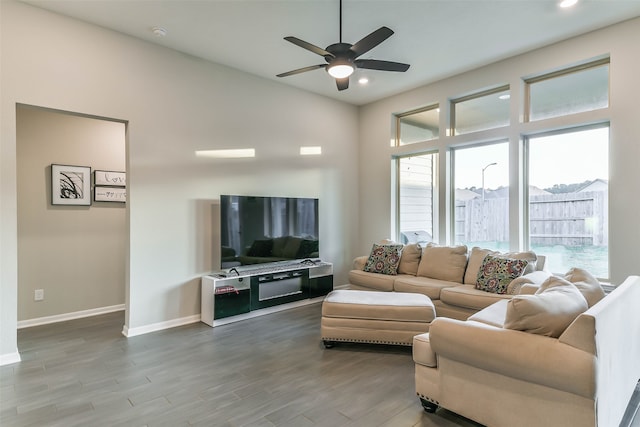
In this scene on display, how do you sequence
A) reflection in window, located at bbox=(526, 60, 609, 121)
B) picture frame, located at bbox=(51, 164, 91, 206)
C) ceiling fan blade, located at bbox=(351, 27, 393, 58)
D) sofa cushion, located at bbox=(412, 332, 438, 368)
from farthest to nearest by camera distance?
picture frame, located at bbox=(51, 164, 91, 206)
reflection in window, located at bbox=(526, 60, 609, 121)
ceiling fan blade, located at bbox=(351, 27, 393, 58)
sofa cushion, located at bbox=(412, 332, 438, 368)

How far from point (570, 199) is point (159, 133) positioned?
16.0ft

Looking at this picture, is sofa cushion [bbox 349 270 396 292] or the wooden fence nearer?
the wooden fence

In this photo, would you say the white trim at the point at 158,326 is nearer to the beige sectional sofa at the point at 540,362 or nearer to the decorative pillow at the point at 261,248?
the decorative pillow at the point at 261,248

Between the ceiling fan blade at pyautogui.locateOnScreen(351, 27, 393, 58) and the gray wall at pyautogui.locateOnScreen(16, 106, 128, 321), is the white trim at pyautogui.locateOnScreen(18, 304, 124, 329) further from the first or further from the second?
the ceiling fan blade at pyautogui.locateOnScreen(351, 27, 393, 58)

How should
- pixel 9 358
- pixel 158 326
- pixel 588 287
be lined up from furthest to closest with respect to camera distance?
pixel 158 326
pixel 9 358
pixel 588 287

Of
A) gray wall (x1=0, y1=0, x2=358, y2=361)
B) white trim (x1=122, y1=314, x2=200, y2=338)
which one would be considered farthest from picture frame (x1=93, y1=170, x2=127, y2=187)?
white trim (x1=122, y1=314, x2=200, y2=338)

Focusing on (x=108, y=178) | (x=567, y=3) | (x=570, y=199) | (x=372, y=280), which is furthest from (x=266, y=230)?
(x=567, y=3)

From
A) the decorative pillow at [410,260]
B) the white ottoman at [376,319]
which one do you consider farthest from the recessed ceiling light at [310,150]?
the white ottoman at [376,319]

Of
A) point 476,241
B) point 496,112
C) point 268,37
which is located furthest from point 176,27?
point 476,241

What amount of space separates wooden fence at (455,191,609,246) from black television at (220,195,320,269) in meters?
2.28

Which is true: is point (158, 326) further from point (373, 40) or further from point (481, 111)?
point (481, 111)

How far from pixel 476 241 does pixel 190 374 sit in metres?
4.01

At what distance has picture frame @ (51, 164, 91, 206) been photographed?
4.29 metres

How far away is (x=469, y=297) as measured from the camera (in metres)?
3.63
